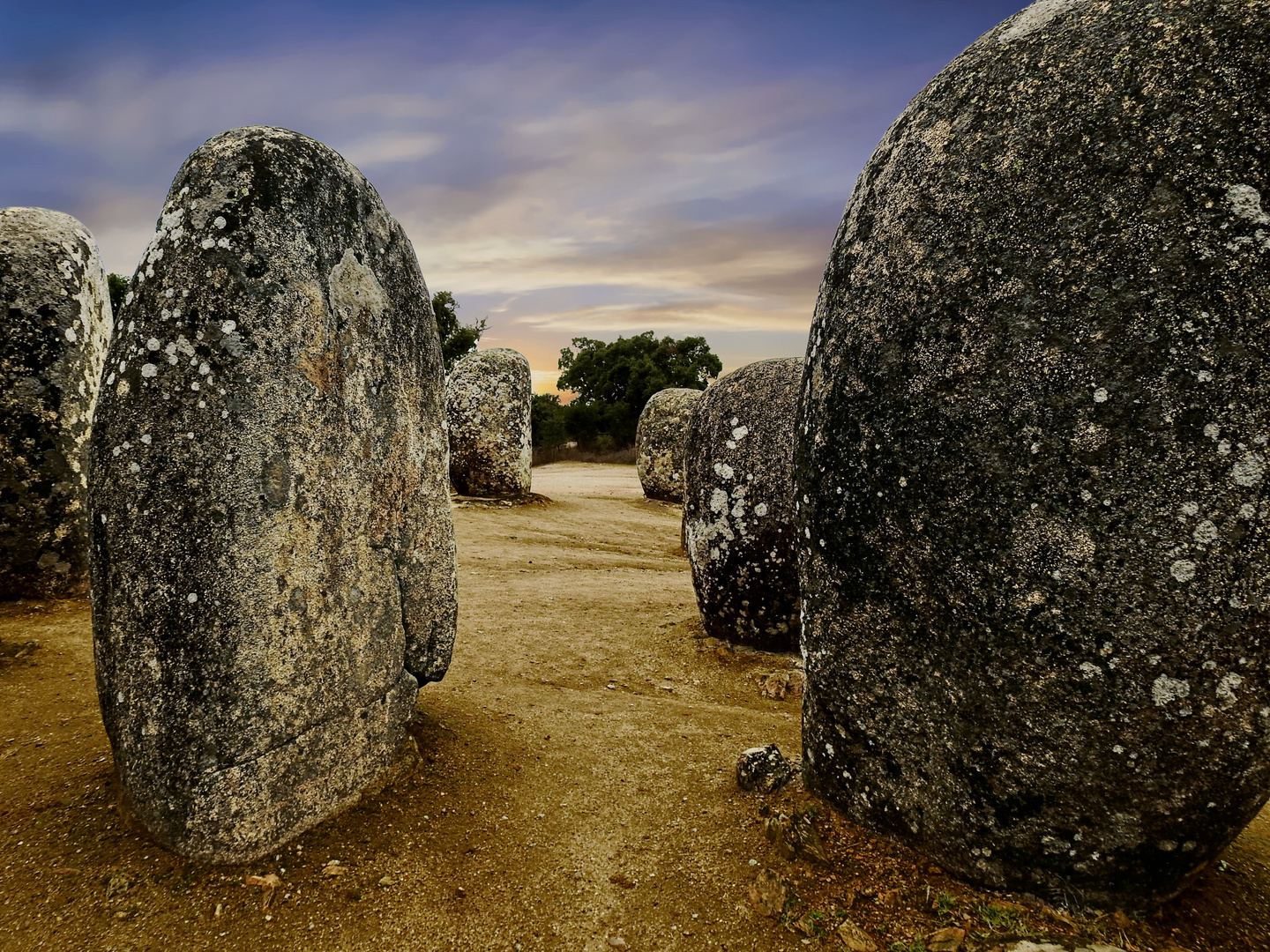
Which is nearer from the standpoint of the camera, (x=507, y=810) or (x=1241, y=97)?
(x=1241, y=97)

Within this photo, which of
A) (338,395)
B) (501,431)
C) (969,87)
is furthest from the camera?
(501,431)

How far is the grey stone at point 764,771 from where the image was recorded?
9.14ft

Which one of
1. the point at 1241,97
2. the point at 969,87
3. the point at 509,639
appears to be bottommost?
the point at 509,639

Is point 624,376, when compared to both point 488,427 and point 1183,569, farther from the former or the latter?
point 1183,569

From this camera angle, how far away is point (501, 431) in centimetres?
1338

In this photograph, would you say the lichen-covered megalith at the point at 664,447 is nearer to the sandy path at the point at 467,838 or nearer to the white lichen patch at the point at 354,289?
the sandy path at the point at 467,838

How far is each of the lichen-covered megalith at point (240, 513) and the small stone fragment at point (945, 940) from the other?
202 cm

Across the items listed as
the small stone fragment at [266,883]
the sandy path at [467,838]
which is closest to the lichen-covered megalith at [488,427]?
the sandy path at [467,838]

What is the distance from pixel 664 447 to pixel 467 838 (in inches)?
534

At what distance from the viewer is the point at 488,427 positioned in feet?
43.6

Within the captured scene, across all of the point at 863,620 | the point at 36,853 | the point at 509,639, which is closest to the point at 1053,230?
the point at 863,620

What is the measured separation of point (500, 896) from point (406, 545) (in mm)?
1361

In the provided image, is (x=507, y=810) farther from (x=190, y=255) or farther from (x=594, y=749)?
(x=190, y=255)

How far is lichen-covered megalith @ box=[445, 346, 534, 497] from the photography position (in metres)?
13.3
